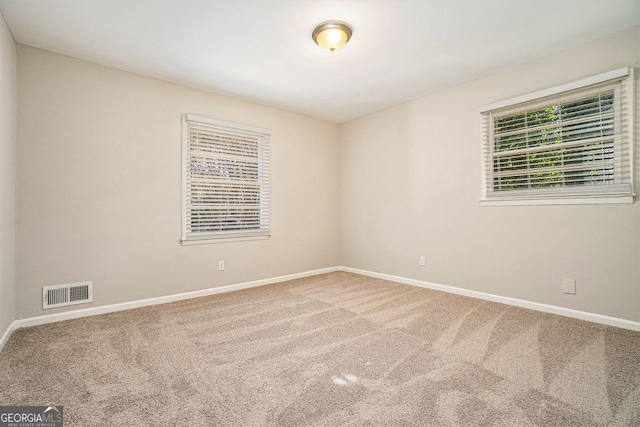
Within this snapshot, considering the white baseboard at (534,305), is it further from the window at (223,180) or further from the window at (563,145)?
the window at (223,180)

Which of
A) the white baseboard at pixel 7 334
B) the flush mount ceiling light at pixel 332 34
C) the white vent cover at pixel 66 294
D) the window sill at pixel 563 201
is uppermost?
the flush mount ceiling light at pixel 332 34

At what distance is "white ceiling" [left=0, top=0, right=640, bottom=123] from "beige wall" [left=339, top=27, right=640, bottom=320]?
26 centimetres

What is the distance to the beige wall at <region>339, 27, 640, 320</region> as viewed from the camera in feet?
8.69

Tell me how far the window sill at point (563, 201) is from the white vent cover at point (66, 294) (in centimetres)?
432

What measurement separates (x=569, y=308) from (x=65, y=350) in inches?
170

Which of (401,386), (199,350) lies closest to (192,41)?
(199,350)

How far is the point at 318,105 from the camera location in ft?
14.3

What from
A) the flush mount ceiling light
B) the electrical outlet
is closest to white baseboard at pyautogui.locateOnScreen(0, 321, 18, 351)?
the flush mount ceiling light

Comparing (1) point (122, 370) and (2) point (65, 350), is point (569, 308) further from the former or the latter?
(2) point (65, 350)

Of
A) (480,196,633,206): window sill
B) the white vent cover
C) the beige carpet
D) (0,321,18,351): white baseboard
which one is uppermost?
(480,196,633,206): window sill

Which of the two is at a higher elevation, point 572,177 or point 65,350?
point 572,177

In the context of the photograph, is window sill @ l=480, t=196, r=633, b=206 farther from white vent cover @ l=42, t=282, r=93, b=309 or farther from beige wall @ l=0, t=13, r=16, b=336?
beige wall @ l=0, t=13, r=16, b=336

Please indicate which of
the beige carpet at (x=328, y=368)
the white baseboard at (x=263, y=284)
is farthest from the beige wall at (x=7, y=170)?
the beige carpet at (x=328, y=368)

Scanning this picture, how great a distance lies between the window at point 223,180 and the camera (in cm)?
367
